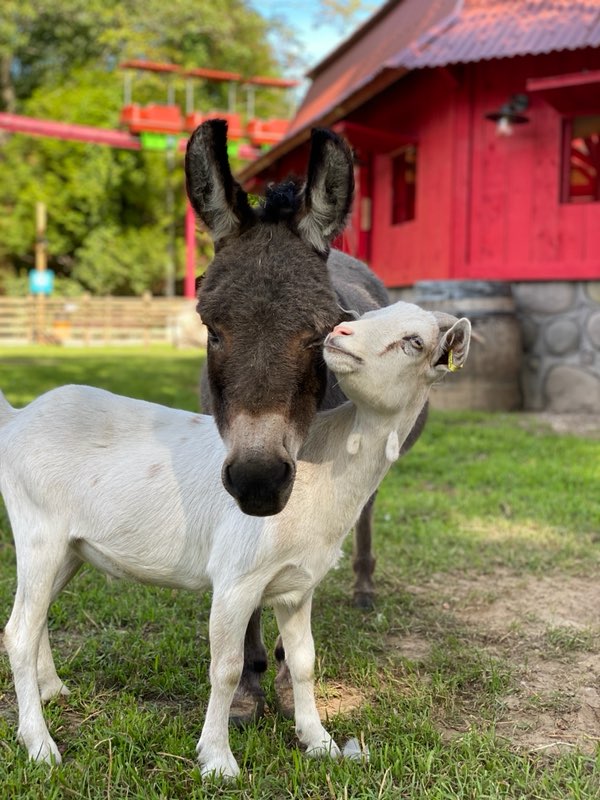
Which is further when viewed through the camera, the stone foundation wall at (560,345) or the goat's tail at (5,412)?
the stone foundation wall at (560,345)

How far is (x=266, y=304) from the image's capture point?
2164mm

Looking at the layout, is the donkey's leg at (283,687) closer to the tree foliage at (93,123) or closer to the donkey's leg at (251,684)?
the donkey's leg at (251,684)

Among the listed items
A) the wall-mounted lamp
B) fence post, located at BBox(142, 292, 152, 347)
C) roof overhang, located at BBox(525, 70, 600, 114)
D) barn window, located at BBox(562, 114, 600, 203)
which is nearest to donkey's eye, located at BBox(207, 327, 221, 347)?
roof overhang, located at BBox(525, 70, 600, 114)

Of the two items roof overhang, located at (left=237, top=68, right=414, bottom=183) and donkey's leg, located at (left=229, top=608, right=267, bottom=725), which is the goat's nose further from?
roof overhang, located at (left=237, top=68, right=414, bottom=183)

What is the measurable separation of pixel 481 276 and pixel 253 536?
9661mm

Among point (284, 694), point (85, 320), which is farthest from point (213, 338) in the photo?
point (85, 320)

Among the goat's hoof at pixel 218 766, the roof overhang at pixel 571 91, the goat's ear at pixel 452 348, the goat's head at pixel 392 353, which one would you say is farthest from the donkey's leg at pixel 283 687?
the roof overhang at pixel 571 91

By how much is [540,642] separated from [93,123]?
34880 millimetres

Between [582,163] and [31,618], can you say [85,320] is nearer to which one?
[582,163]

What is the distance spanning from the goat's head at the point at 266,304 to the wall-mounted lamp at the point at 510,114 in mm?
9026

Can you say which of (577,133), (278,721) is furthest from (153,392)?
(278,721)

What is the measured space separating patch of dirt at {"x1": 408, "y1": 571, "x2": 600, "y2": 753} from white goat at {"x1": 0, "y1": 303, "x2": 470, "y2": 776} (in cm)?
79

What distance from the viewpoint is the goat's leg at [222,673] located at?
7.59 feet

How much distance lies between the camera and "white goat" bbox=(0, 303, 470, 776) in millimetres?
2303
